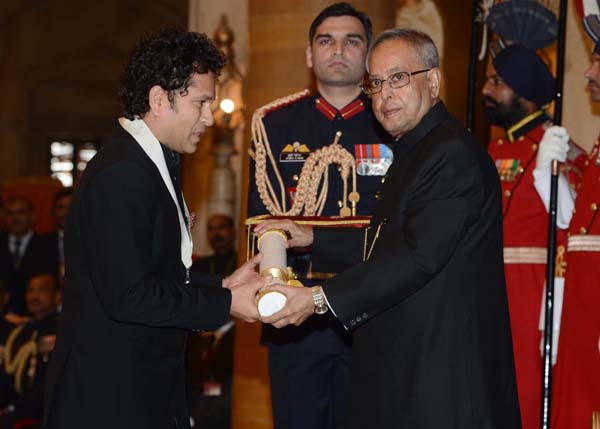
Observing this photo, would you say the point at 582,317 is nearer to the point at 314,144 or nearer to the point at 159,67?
the point at 314,144

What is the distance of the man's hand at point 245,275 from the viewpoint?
4.14m

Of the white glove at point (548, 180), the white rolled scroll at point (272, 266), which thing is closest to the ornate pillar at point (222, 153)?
the white glove at point (548, 180)

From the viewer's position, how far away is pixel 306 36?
21.6 feet

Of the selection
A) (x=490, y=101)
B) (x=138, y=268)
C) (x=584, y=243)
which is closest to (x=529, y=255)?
(x=584, y=243)

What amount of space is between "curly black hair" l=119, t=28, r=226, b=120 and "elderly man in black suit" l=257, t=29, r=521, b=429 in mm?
719

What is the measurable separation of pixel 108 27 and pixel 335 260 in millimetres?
12769

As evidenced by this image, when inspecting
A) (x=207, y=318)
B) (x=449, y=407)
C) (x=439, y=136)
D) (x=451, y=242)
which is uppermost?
(x=439, y=136)

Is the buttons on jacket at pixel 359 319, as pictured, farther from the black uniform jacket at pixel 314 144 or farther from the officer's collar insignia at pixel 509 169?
the officer's collar insignia at pixel 509 169

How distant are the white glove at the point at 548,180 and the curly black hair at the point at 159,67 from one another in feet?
7.41

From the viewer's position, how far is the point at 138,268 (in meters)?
3.34

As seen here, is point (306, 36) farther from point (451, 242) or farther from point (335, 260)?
point (451, 242)

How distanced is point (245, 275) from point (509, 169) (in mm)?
2195

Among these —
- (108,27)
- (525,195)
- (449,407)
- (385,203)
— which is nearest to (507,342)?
(449,407)

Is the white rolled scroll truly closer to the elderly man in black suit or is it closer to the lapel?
the elderly man in black suit
